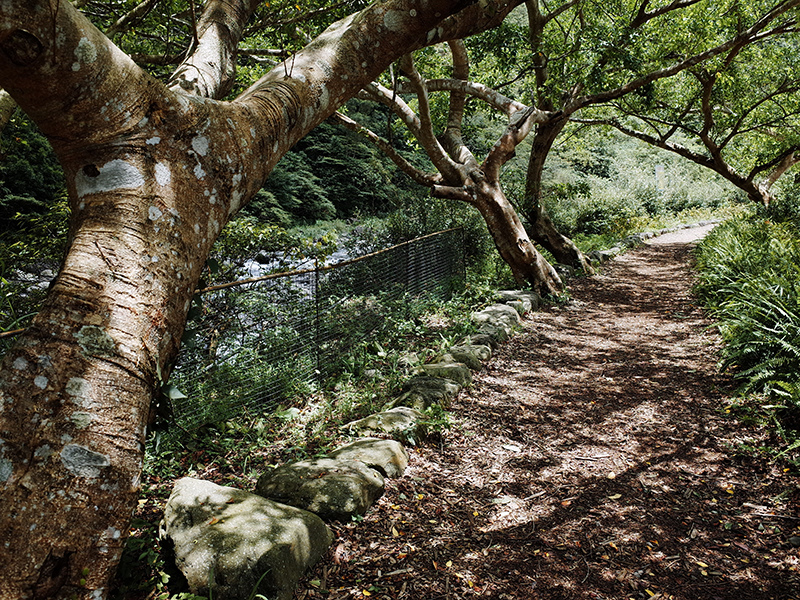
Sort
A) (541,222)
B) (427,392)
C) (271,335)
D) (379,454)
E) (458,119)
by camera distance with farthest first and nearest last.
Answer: (541,222), (458,119), (271,335), (427,392), (379,454)

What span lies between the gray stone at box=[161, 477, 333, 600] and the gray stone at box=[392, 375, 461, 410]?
1783mm

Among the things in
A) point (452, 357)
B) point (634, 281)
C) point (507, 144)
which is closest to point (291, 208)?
point (507, 144)

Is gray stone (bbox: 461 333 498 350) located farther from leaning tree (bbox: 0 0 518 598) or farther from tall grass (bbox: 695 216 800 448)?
leaning tree (bbox: 0 0 518 598)

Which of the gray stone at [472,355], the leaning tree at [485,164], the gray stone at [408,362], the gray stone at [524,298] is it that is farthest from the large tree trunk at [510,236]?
the gray stone at [408,362]

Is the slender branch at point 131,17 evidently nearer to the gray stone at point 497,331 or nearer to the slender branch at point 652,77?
the gray stone at point 497,331

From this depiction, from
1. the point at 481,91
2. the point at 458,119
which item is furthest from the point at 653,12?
the point at 458,119

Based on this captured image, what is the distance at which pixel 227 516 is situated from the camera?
2576mm

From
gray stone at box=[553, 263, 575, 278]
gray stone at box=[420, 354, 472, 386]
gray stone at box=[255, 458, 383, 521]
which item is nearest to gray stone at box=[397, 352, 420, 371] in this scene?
gray stone at box=[420, 354, 472, 386]

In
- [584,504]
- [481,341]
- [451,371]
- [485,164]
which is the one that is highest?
[485,164]

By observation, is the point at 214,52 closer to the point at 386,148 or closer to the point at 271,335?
the point at 271,335

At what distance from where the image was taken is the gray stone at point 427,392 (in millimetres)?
4441

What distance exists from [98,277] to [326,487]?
75.4 inches

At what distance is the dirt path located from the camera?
2.54 metres

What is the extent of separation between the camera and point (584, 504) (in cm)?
321
